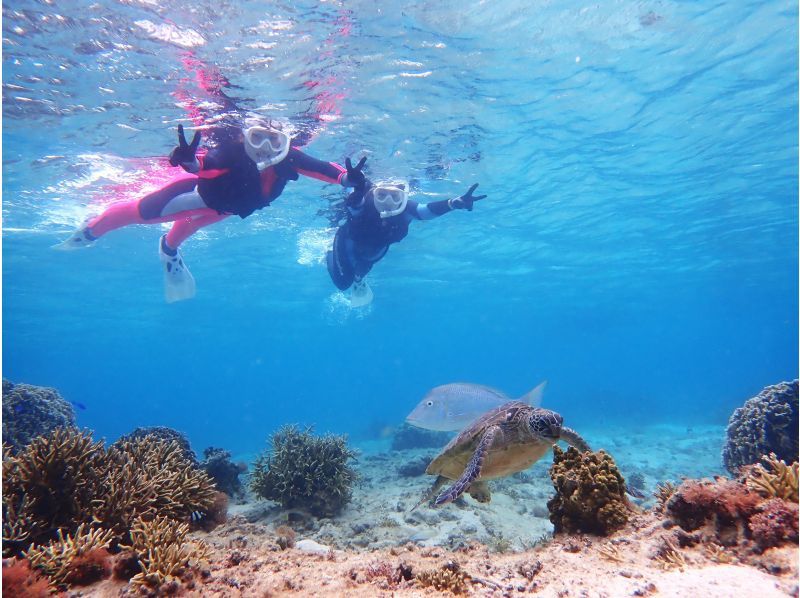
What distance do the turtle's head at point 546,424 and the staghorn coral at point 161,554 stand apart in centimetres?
331

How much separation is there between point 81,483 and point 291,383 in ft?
567

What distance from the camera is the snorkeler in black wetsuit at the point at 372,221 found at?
966 centimetres

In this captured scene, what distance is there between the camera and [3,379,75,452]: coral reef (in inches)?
341

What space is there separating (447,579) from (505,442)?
5.85 feet

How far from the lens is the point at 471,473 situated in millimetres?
3629

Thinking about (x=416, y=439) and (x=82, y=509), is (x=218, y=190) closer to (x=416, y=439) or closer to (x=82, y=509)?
(x=82, y=509)

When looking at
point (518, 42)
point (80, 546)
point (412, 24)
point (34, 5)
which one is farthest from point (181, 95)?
point (80, 546)

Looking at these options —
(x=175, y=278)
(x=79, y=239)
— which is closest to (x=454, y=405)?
(x=175, y=278)

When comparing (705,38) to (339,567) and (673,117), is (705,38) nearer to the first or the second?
(673,117)

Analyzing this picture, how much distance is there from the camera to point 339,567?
3.52 metres

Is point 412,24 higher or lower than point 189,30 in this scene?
higher

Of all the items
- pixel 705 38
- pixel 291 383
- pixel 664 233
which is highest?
pixel 291 383

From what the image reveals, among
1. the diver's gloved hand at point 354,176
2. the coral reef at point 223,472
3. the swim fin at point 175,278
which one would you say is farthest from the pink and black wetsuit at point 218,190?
the coral reef at point 223,472

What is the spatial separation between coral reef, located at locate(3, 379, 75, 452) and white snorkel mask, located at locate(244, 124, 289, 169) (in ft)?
23.7
